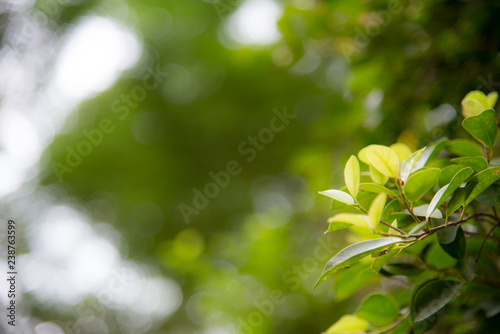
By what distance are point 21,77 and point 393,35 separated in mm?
1948

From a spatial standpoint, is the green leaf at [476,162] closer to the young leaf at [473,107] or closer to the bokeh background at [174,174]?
the young leaf at [473,107]

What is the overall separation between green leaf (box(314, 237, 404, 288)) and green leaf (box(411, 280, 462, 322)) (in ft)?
0.34

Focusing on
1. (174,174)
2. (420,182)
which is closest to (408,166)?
(420,182)

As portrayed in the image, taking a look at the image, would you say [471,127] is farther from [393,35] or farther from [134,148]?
[134,148]

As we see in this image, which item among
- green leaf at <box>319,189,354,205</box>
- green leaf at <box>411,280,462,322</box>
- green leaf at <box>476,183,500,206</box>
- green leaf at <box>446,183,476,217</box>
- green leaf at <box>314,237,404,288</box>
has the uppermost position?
green leaf at <box>319,189,354,205</box>

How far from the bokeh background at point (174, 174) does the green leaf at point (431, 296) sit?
75cm

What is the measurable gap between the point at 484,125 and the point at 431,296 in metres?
0.20

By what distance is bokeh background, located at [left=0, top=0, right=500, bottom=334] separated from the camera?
141 cm

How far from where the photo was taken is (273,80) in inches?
68.9

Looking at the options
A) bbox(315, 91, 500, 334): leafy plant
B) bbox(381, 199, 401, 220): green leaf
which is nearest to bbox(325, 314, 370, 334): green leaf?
bbox(315, 91, 500, 334): leafy plant

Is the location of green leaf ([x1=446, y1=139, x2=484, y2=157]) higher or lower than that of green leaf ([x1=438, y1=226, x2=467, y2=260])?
higher

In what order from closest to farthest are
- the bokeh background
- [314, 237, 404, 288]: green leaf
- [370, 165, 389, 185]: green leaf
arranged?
1. [314, 237, 404, 288]: green leaf
2. [370, 165, 389, 185]: green leaf
3. the bokeh background

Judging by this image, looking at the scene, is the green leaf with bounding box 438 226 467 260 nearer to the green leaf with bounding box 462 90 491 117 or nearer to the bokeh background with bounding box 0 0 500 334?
the green leaf with bounding box 462 90 491 117

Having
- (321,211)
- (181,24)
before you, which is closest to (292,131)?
(321,211)
